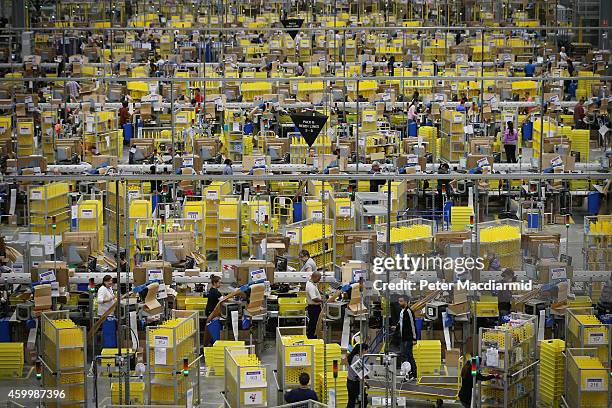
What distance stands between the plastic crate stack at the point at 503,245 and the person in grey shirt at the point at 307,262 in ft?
7.56

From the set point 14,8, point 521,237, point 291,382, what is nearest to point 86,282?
point 291,382

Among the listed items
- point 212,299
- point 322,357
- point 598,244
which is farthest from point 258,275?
point 598,244

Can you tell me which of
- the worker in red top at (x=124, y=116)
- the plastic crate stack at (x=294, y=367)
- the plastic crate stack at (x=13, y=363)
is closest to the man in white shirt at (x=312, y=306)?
the plastic crate stack at (x=294, y=367)

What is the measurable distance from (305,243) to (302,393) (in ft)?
18.8

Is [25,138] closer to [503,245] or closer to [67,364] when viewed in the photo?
[503,245]

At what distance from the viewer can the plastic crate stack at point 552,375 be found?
16719mm

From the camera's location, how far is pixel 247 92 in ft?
107

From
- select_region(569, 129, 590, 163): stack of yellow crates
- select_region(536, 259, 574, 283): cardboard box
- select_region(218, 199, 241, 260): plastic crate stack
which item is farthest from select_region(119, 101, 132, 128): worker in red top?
select_region(536, 259, 574, 283): cardboard box

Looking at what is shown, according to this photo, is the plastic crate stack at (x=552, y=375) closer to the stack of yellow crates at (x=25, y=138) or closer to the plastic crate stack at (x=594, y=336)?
the plastic crate stack at (x=594, y=336)

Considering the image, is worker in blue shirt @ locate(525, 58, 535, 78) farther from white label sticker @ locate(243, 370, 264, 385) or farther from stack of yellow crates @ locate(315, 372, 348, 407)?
white label sticker @ locate(243, 370, 264, 385)

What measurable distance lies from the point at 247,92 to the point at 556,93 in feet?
22.4

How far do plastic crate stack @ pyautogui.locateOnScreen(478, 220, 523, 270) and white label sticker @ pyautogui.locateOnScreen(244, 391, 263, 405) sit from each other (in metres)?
5.25

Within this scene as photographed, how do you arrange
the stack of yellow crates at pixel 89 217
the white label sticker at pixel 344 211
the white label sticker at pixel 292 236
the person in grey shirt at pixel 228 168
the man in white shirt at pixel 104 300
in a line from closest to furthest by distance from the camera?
the man in white shirt at pixel 104 300 < the white label sticker at pixel 292 236 < the white label sticker at pixel 344 211 < the stack of yellow crates at pixel 89 217 < the person in grey shirt at pixel 228 168

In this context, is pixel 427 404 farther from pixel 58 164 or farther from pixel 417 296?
pixel 58 164
